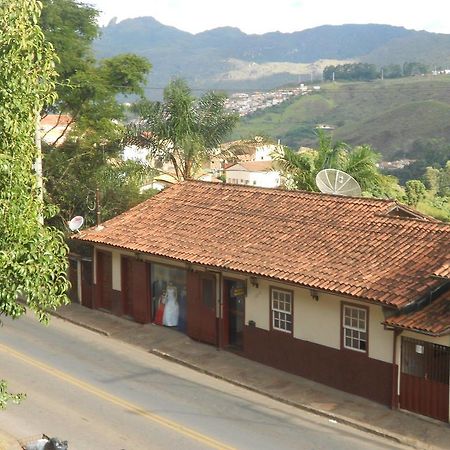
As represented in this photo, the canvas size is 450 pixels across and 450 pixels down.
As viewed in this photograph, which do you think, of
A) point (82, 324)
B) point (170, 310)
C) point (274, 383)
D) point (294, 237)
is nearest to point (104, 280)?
point (82, 324)

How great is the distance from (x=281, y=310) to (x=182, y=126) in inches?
594

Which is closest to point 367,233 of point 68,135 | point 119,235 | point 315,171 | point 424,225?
point 424,225

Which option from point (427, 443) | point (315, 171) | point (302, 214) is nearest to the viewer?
point (427, 443)

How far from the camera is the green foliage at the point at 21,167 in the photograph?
10508 mm

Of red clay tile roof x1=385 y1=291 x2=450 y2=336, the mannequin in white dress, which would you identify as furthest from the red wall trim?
the mannequin in white dress

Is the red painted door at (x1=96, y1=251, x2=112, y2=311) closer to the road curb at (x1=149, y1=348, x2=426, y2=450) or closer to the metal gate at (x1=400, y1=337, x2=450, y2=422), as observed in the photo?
the road curb at (x1=149, y1=348, x2=426, y2=450)

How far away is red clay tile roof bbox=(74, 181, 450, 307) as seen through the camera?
59.3 feet

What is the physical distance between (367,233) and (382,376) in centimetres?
410

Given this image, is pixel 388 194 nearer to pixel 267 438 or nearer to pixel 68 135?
pixel 68 135

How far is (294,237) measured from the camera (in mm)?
21281

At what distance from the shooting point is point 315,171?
32156 mm

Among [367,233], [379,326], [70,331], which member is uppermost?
[367,233]

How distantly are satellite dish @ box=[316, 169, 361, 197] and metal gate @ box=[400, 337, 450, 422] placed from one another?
322 inches

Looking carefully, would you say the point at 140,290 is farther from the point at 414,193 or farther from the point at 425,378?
the point at 414,193
